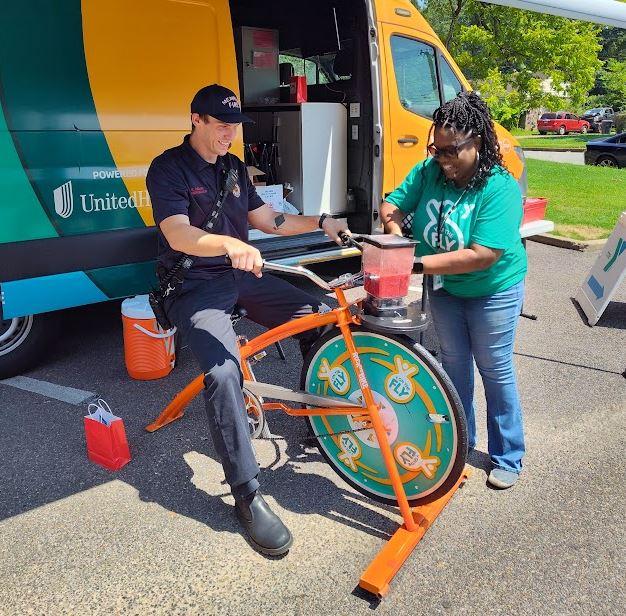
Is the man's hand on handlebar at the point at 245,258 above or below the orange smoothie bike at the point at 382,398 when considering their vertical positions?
above

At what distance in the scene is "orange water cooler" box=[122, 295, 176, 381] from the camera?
4.11 m

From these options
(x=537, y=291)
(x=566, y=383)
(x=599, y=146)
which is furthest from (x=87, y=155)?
(x=599, y=146)

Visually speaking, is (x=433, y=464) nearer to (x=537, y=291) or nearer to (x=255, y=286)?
(x=255, y=286)

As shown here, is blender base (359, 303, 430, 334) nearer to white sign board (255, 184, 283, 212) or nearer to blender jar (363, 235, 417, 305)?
blender jar (363, 235, 417, 305)

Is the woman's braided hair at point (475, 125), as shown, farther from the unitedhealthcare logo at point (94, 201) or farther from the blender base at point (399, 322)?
the unitedhealthcare logo at point (94, 201)

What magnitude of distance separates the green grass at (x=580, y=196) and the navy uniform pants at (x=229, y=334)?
22.0 ft

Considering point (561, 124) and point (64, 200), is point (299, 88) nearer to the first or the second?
point (64, 200)

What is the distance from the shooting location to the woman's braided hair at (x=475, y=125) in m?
2.67

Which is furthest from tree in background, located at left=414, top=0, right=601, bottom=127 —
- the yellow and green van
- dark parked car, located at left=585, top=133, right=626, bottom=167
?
the yellow and green van

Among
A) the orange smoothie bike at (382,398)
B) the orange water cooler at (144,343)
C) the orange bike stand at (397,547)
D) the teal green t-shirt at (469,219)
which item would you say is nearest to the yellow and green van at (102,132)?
the orange water cooler at (144,343)

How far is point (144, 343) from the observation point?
4.19 meters

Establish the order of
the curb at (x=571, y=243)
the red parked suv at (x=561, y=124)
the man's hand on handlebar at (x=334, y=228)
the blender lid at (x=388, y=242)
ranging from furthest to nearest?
1. the red parked suv at (x=561, y=124)
2. the curb at (x=571, y=243)
3. the man's hand on handlebar at (x=334, y=228)
4. the blender lid at (x=388, y=242)

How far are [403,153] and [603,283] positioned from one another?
212 centimetres

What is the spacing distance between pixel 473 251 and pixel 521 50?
62.5 feet
